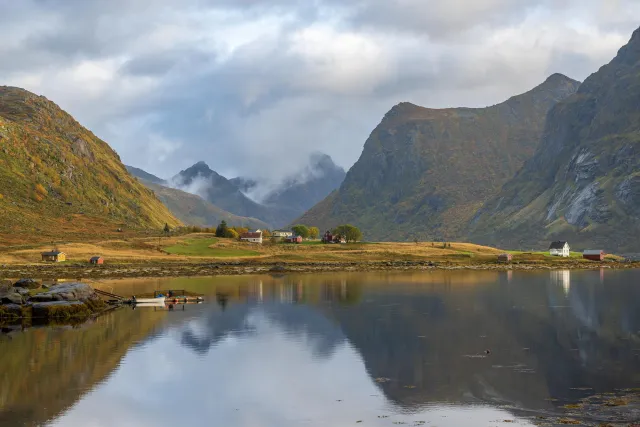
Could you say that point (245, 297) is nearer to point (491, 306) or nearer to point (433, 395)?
point (491, 306)

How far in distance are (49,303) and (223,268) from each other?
8315cm

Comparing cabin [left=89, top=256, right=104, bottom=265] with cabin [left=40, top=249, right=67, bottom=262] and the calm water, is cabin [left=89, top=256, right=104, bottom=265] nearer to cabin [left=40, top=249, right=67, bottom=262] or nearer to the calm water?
cabin [left=40, top=249, right=67, bottom=262]

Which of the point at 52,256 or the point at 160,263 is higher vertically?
the point at 52,256

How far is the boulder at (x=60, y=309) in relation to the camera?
270 feet

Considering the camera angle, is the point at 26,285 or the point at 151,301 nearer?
the point at 26,285

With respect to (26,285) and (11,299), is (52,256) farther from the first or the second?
(11,299)

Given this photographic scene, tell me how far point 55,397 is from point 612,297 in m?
86.0

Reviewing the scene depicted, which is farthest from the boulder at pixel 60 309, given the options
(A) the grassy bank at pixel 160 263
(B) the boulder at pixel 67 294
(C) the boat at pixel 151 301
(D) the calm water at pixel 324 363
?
(A) the grassy bank at pixel 160 263

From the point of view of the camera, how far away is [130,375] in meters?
53.3

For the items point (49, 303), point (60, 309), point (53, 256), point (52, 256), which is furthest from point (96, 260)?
point (60, 309)

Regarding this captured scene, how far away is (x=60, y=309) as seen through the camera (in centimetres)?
8288

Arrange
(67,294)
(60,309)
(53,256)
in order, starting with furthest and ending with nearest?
(53,256) < (67,294) < (60,309)

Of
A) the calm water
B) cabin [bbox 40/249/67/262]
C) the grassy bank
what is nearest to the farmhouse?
cabin [bbox 40/249/67/262]

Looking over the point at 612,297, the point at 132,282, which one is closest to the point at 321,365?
the point at 612,297
